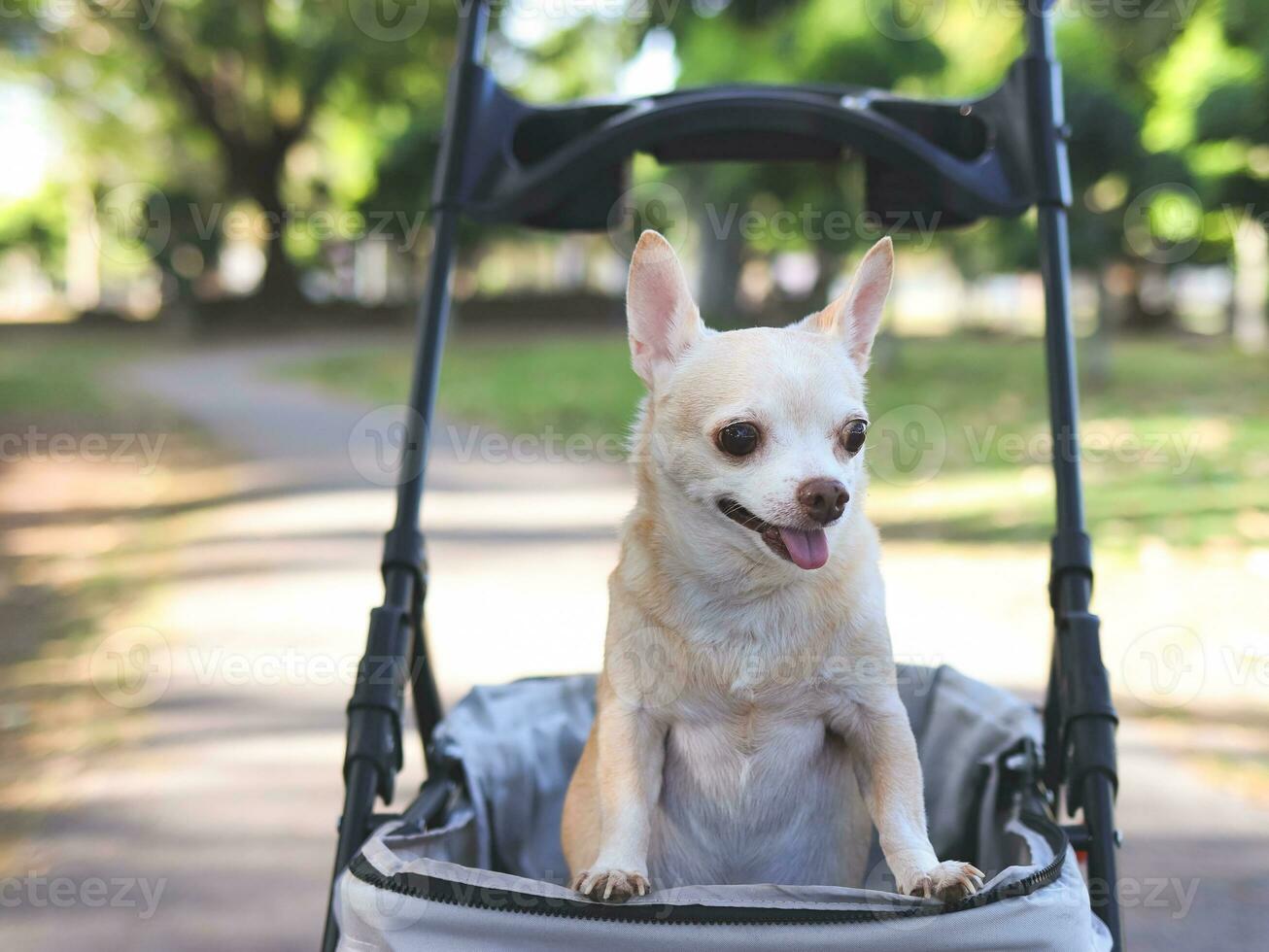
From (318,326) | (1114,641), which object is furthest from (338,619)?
(318,326)

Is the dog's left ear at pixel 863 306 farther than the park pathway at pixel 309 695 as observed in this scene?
No

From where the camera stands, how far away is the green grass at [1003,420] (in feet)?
21.9

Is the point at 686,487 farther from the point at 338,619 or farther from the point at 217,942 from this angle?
the point at 338,619

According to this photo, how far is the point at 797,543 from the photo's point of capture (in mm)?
1473

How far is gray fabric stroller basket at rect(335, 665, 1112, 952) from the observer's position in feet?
4.42

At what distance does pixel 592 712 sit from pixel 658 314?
3.43 feet

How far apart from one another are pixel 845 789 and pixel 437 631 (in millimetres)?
3343

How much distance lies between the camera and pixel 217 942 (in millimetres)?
2572
